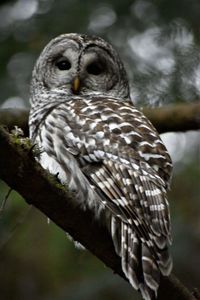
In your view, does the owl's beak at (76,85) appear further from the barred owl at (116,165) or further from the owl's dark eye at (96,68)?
the owl's dark eye at (96,68)

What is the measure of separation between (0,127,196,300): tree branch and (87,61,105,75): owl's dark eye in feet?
6.78

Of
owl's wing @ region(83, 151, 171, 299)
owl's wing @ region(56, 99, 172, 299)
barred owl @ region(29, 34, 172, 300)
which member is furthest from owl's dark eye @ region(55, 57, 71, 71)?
owl's wing @ region(83, 151, 171, 299)

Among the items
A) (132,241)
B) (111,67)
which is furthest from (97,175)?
(111,67)

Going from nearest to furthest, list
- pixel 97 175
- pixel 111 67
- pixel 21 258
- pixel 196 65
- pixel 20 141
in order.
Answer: pixel 20 141 → pixel 97 175 → pixel 196 65 → pixel 111 67 → pixel 21 258

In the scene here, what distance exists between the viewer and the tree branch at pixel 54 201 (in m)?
3.66

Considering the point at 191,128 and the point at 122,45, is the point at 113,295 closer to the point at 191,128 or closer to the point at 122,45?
the point at 191,128

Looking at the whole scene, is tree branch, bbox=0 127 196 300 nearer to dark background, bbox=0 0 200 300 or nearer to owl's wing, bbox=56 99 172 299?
owl's wing, bbox=56 99 172 299

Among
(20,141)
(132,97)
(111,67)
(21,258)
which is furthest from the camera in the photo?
(21,258)

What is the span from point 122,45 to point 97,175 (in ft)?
4.91

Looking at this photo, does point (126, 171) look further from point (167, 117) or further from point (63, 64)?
point (63, 64)

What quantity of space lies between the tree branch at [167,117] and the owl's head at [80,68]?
0.31m

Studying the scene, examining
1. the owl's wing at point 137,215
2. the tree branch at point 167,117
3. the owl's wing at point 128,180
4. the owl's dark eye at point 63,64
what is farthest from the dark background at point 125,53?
the owl's wing at point 137,215

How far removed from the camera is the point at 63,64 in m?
6.21

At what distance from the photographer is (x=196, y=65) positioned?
535 cm
